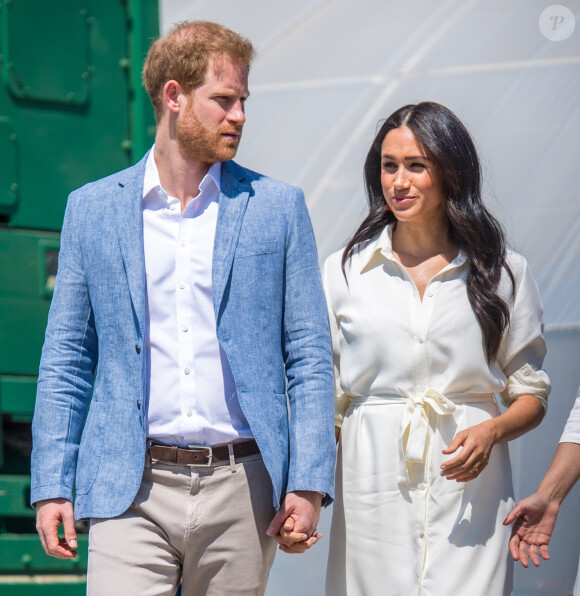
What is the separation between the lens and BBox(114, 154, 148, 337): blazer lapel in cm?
225

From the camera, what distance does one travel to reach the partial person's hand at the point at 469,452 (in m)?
2.33

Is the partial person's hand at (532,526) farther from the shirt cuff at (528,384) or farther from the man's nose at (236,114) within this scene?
the man's nose at (236,114)

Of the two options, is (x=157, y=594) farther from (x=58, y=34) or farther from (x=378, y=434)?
(x=58, y=34)

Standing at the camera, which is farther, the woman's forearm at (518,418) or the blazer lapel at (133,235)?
the woman's forearm at (518,418)

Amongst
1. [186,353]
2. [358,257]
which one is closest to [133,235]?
[186,353]

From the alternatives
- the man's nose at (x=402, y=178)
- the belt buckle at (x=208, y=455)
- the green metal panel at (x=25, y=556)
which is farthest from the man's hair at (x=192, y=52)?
the green metal panel at (x=25, y=556)

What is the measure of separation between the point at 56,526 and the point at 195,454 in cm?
32

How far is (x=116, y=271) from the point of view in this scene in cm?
229

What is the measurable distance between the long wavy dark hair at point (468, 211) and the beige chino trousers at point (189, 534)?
0.63 metres

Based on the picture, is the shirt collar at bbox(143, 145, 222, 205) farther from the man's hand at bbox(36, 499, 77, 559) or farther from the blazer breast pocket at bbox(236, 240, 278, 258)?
the man's hand at bbox(36, 499, 77, 559)

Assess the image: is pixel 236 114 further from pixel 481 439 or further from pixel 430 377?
pixel 481 439

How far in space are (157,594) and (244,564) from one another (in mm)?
186

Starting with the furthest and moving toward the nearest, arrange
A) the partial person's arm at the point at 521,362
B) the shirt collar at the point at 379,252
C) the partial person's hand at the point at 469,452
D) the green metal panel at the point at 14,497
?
the green metal panel at the point at 14,497 < the shirt collar at the point at 379,252 < the partial person's arm at the point at 521,362 < the partial person's hand at the point at 469,452

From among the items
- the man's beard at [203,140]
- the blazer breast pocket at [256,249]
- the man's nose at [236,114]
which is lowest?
the blazer breast pocket at [256,249]
